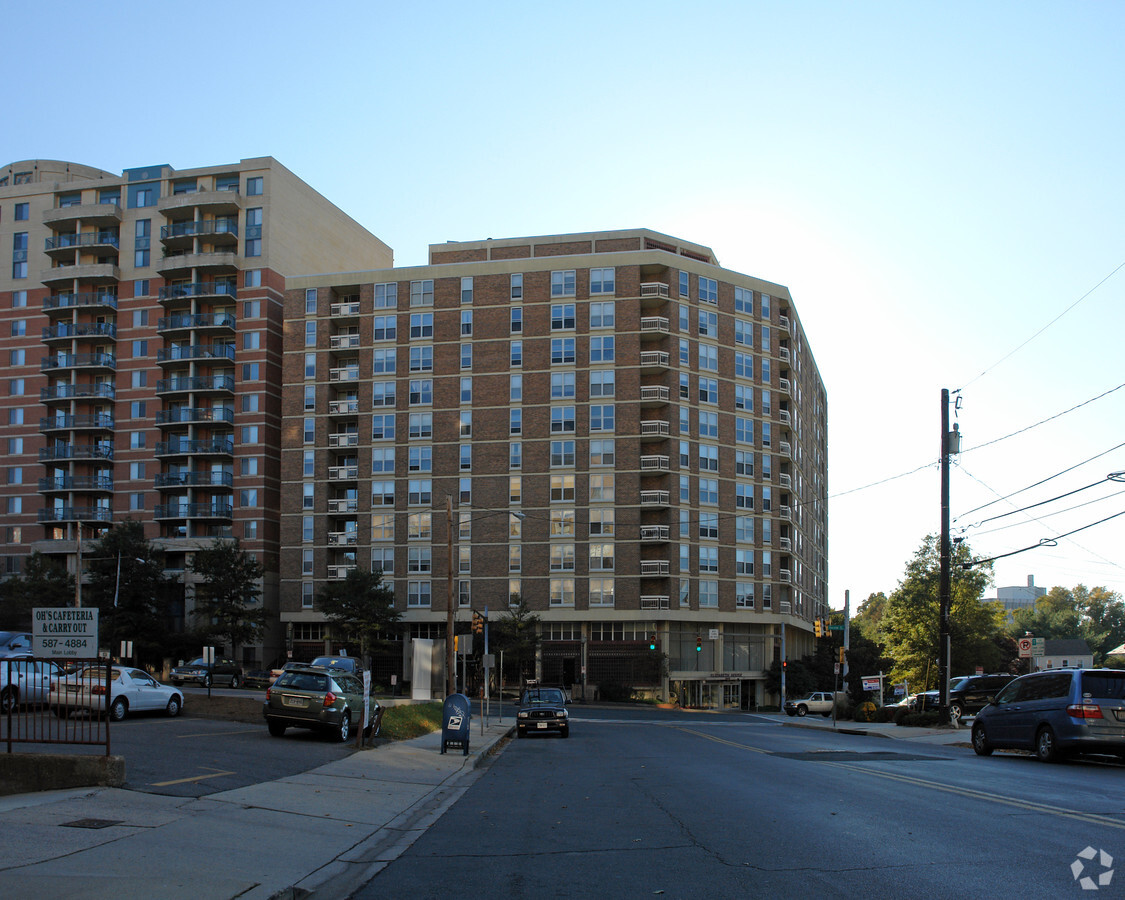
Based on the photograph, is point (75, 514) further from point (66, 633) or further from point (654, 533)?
point (66, 633)

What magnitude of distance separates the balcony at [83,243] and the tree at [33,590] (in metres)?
26.5

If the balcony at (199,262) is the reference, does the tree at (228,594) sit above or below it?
below

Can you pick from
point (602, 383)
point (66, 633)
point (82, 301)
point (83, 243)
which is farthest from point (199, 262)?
point (66, 633)

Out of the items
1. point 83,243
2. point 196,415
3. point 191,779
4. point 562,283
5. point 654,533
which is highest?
point 83,243

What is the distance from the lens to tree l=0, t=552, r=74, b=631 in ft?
232

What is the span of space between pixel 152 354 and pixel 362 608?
106ft

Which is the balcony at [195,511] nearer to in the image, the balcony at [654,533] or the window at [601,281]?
the balcony at [654,533]

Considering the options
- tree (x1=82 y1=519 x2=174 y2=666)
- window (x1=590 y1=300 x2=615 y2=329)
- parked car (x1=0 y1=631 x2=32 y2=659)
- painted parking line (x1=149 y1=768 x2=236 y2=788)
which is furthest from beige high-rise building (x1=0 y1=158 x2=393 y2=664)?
painted parking line (x1=149 y1=768 x2=236 y2=788)

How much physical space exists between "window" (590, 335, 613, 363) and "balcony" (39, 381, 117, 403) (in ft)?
137

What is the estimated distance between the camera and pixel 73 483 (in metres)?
81.8

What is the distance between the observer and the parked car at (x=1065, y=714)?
669 inches

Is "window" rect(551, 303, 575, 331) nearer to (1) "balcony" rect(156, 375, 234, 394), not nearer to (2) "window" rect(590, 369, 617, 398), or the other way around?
(2) "window" rect(590, 369, 617, 398)

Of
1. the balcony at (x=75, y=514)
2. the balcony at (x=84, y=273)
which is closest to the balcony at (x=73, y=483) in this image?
the balcony at (x=75, y=514)

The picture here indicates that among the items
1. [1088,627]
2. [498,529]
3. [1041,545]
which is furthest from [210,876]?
[1088,627]
